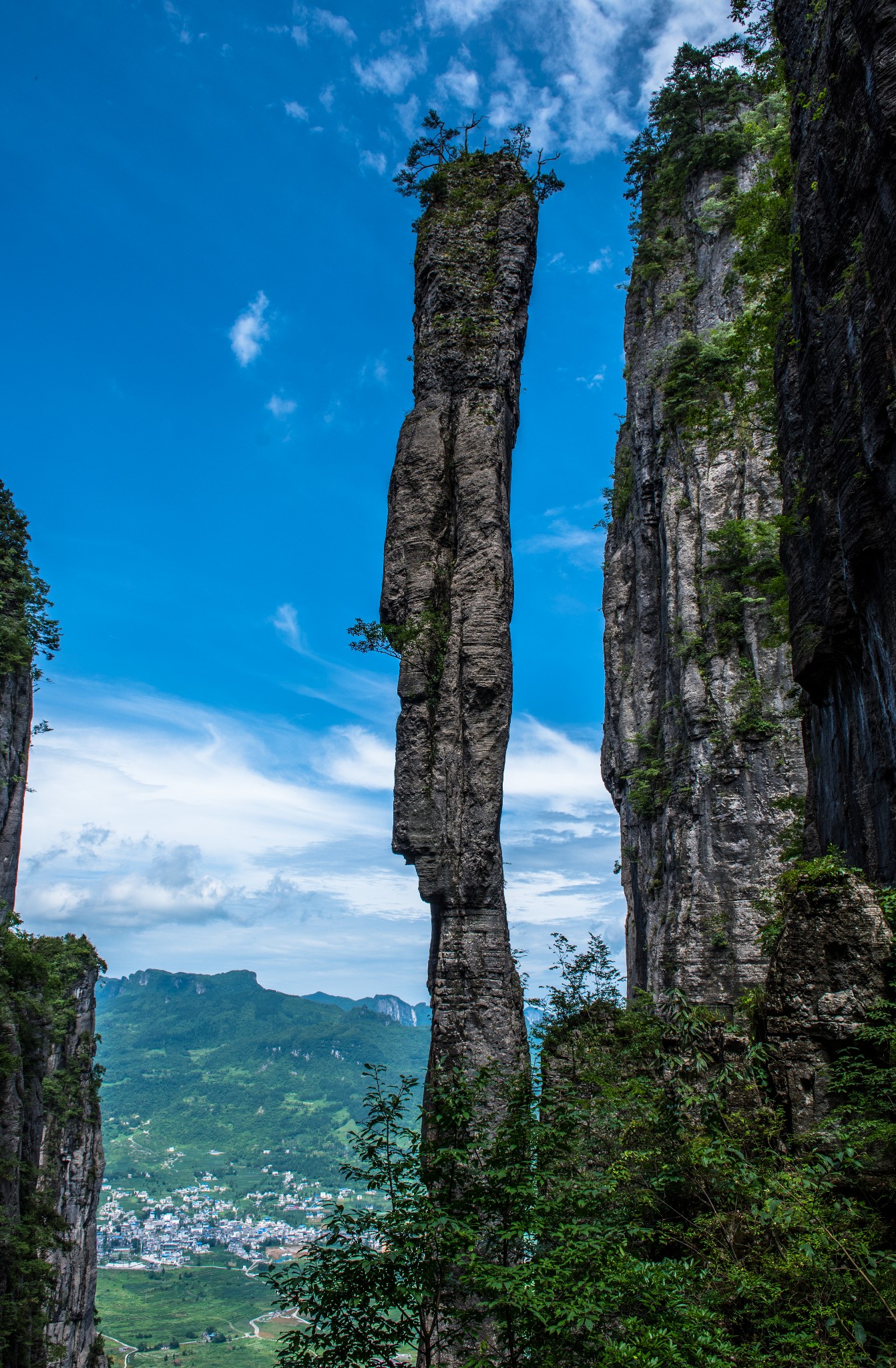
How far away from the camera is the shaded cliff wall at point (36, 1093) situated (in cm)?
2445

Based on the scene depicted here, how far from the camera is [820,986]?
27.8 ft

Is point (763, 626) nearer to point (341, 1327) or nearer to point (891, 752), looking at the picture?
point (891, 752)

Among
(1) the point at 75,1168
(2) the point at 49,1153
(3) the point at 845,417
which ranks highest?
(3) the point at 845,417

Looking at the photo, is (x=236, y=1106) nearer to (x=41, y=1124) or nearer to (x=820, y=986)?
(x=41, y=1124)

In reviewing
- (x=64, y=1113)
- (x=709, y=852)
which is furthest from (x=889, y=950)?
(x=64, y=1113)

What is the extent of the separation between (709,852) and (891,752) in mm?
16616

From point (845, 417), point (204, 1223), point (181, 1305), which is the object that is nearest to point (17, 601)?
point (845, 417)

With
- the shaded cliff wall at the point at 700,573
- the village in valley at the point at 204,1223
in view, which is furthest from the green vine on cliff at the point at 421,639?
the village in valley at the point at 204,1223

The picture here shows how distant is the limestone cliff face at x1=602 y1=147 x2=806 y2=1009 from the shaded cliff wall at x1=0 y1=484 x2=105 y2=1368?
20253 millimetres

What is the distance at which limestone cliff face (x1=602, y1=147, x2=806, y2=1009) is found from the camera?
26.2 m

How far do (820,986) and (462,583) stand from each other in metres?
16.1

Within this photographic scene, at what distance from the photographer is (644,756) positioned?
112 feet

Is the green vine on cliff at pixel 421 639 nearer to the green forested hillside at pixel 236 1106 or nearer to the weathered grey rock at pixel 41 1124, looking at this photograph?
the weathered grey rock at pixel 41 1124

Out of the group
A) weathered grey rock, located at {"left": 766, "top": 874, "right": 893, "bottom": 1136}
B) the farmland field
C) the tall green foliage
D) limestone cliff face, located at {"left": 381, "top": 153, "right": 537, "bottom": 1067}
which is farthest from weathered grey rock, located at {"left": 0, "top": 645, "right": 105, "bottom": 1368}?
the farmland field
